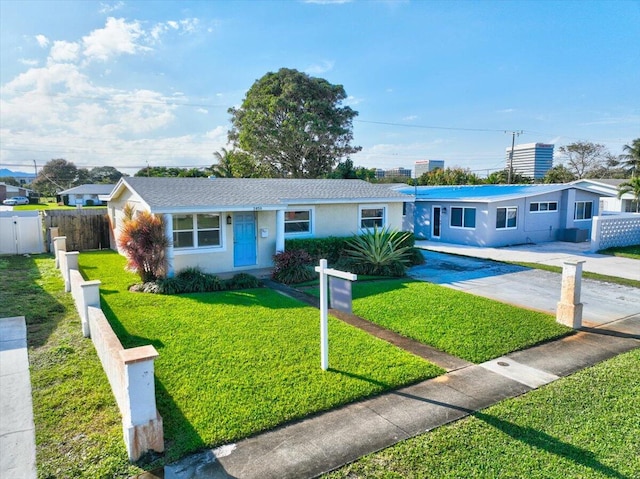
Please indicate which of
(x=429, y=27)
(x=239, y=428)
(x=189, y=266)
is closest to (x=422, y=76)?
(x=429, y=27)

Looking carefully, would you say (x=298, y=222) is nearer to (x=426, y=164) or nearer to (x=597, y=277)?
(x=597, y=277)

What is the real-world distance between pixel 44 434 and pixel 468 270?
44.4ft

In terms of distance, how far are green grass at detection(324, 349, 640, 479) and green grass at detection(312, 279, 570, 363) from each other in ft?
5.42

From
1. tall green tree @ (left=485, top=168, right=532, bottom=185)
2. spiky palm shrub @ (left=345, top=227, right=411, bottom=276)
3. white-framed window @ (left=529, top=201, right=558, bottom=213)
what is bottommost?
spiky palm shrub @ (left=345, top=227, right=411, bottom=276)

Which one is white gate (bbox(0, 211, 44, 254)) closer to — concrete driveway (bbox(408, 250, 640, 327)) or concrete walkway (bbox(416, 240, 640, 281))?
concrete driveway (bbox(408, 250, 640, 327))

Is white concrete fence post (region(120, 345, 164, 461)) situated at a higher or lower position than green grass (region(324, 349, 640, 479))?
higher

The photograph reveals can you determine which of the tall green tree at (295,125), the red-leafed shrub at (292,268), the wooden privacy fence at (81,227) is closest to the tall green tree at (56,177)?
the tall green tree at (295,125)

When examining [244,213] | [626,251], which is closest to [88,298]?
[244,213]

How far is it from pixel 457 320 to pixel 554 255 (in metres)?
12.3

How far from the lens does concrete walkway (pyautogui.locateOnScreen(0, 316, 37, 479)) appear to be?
13.8 ft

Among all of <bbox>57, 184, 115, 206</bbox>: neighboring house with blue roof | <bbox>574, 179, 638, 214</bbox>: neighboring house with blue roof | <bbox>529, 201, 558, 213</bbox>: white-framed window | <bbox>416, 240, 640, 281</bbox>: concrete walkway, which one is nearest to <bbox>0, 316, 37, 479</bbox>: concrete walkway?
<bbox>416, 240, 640, 281</bbox>: concrete walkway

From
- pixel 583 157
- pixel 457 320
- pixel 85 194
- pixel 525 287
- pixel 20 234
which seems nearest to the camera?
pixel 457 320

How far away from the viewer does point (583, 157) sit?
2453 inches

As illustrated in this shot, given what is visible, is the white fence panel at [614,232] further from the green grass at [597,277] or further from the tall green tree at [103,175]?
the tall green tree at [103,175]
